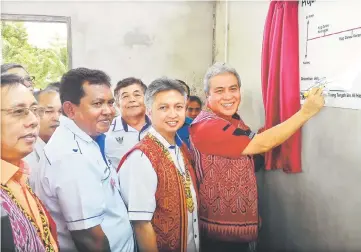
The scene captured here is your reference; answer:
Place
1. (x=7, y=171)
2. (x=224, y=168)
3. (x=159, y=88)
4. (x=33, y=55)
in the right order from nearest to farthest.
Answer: (x=7, y=171), (x=33, y=55), (x=159, y=88), (x=224, y=168)

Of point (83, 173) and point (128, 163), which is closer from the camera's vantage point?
point (83, 173)

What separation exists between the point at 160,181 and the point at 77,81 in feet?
1.61

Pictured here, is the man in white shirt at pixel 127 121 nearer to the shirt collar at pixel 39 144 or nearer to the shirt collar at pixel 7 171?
the shirt collar at pixel 39 144

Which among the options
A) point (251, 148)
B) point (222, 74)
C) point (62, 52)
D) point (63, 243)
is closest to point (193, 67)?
point (222, 74)

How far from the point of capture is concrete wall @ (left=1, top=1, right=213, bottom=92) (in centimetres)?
143

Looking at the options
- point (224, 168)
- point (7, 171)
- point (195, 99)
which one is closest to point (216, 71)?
point (195, 99)

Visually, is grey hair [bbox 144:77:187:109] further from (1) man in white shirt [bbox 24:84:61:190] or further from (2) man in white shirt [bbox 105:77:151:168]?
(1) man in white shirt [bbox 24:84:61:190]

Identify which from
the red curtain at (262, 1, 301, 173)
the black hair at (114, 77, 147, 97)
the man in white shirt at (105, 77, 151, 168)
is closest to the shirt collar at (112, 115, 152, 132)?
the man in white shirt at (105, 77, 151, 168)

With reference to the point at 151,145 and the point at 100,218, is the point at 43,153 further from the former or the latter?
the point at 151,145

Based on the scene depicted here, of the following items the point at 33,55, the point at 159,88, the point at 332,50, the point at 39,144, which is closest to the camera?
the point at 39,144

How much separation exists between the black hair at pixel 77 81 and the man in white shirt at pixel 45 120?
0.03m

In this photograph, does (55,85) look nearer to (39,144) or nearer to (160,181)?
(39,144)

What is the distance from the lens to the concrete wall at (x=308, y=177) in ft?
4.96

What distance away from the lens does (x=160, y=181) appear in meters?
A: 1.46
